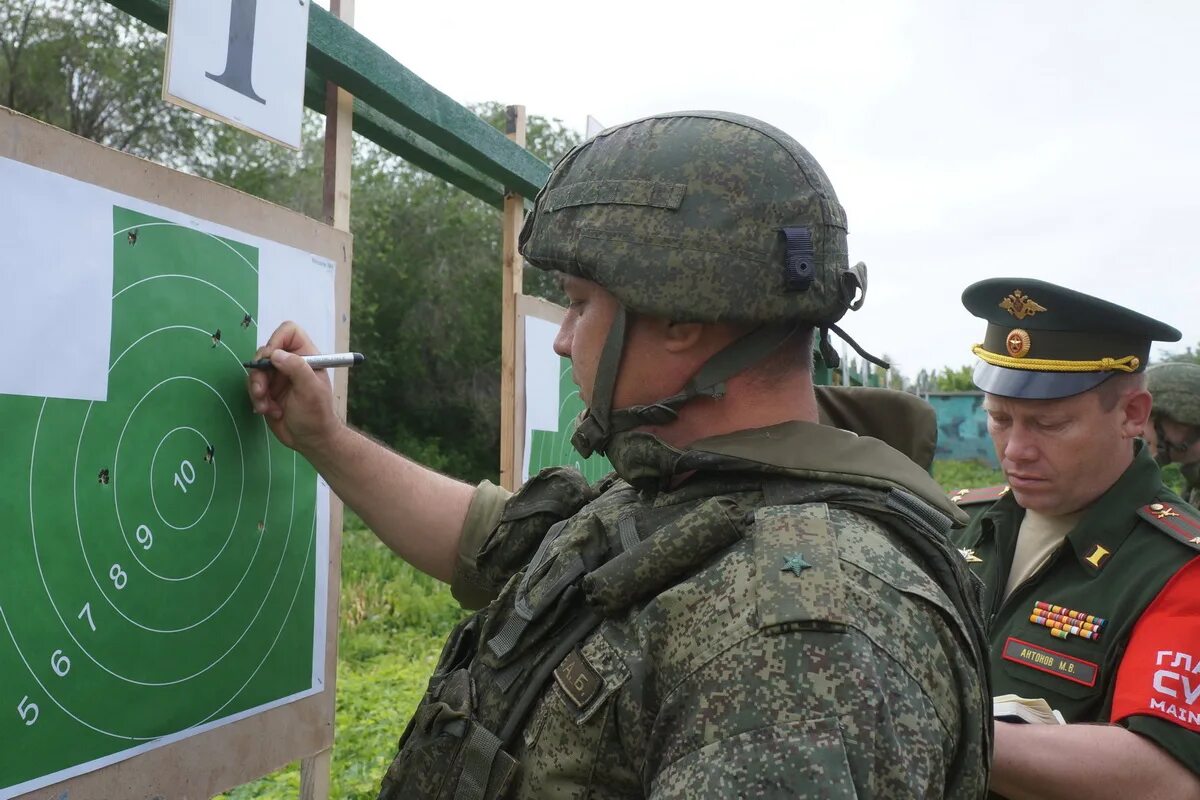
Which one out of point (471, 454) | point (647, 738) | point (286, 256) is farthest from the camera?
point (471, 454)

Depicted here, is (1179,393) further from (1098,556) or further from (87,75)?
(87,75)

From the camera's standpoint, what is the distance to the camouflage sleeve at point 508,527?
2023 millimetres

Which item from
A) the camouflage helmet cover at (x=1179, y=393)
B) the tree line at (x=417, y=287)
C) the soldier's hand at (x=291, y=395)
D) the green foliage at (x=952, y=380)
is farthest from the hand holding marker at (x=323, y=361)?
the green foliage at (x=952, y=380)

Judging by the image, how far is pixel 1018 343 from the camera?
2.64 meters

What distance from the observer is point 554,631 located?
1488mm

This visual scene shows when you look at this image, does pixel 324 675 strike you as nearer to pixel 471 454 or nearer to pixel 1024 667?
pixel 1024 667

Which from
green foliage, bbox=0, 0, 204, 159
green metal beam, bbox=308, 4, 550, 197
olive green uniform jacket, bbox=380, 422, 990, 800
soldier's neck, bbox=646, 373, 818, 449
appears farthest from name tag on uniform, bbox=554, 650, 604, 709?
green foliage, bbox=0, 0, 204, 159

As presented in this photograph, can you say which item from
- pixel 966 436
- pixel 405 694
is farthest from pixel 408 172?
pixel 405 694

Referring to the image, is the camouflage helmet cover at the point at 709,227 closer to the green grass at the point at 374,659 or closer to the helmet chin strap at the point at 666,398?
the helmet chin strap at the point at 666,398

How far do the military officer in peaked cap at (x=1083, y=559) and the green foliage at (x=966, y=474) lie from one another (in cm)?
1500

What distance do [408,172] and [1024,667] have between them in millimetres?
16186

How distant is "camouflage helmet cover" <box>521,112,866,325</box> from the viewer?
1.52 m

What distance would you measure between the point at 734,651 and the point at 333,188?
156 centimetres

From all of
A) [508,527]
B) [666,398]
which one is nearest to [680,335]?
[666,398]
